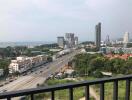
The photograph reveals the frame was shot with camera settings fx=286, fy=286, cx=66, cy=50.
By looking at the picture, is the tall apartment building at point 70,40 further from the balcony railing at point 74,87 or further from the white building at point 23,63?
the balcony railing at point 74,87

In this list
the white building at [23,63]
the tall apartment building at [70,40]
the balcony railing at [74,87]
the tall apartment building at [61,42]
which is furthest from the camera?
the tall apartment building at [70,40]

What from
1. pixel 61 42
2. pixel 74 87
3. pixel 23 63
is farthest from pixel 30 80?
pixel 61 42

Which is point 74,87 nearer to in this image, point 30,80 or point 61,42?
point 30,80

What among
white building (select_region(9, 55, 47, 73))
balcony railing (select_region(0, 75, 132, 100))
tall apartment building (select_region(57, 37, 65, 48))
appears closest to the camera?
balcony railing (select_region(0, 75, 132, 100))

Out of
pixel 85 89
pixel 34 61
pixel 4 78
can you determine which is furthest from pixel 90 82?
pixel 34 61

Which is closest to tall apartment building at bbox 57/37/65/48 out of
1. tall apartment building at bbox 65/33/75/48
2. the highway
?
tall apartment building at bbox 65/33/75/48

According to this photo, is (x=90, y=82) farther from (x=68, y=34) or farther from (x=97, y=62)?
(x=68, y=34)

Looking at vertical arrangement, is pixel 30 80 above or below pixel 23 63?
below

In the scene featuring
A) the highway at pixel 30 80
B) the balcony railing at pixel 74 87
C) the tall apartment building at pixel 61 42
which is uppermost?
the balcony railing at pixel 74 87

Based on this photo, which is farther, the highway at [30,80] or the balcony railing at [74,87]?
the highway at [30,80]

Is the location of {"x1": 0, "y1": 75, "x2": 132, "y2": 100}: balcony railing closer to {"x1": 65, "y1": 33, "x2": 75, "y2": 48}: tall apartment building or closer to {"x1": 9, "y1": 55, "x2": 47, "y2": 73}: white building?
{"x1": 9, "y1": 55, "x2": 47, "y2": 73}: white building

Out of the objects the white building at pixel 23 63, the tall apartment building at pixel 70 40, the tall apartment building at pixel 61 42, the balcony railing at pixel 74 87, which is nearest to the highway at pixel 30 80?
the white building at pixel 23 63
